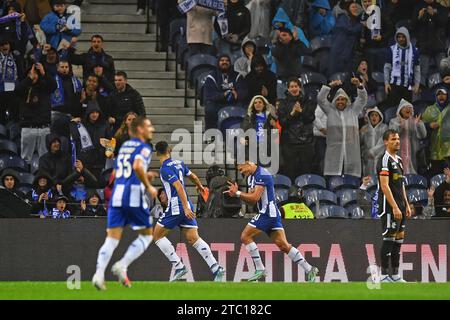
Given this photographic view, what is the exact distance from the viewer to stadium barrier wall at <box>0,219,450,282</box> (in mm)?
21422

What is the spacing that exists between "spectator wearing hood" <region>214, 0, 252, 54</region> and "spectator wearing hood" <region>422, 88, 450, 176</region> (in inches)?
173

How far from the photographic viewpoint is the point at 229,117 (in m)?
24.3

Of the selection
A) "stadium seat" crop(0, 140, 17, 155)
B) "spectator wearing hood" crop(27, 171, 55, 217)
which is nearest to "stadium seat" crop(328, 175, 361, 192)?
"spectator wearing hood" crop(27, 171, 55, 217)

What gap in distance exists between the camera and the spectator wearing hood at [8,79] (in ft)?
80.2

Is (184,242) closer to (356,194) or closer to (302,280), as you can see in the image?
(302,280)

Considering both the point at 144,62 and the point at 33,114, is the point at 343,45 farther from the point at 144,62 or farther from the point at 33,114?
the point at 33,114

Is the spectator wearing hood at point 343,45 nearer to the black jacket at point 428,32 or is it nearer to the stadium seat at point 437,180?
the black jacket at point 428,32

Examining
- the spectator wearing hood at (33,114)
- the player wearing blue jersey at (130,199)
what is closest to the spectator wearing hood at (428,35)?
the spectator wearing hood at (33,114)

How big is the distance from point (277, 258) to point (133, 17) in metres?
8.33

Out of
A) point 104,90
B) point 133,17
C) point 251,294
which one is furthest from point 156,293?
point 133,17

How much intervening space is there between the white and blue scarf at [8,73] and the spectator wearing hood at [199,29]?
3.72 meters

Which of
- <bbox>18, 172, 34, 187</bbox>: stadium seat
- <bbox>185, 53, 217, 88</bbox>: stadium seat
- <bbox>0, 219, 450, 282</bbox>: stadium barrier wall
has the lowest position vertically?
<bbox>0, 219, 450, 282</bbox>: stadium barrier wall

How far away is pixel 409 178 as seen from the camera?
2409 cm

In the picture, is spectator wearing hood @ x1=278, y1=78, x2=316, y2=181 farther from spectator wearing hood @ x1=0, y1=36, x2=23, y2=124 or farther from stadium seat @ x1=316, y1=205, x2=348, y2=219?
spectator wearing hood @ x1=0, y1=36, x2=23, y2=124
